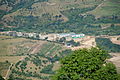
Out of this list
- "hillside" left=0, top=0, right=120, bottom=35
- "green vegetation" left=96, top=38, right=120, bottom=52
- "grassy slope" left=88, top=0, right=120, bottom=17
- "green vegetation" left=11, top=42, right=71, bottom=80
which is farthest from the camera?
"grassy slope" left=88, top=0, right=120, bottom=17

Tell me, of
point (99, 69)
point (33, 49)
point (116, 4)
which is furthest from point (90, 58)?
point (116, 4)

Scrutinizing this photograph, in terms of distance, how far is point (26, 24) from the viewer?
12331 centimetres

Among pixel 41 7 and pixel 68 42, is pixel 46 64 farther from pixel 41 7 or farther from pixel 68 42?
pixel 41 7

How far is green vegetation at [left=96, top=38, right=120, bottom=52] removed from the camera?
275 feet

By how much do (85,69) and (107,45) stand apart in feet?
225

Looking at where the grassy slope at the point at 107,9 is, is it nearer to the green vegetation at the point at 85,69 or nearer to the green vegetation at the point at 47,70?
the green vegetation at the point at 47,70

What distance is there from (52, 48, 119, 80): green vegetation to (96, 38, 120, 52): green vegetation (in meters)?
60.5

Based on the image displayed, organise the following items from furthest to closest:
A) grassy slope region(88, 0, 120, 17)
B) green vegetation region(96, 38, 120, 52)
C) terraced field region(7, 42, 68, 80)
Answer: grassy slope region(88, 0, 120, 17) < green vegetation region(96, 38, 120, 52) < terraced field region(7, 42, 68, 80)

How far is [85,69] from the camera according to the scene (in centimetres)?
1977

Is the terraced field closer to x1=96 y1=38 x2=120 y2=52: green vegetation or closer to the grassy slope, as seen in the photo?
x1=96 y1=38 x2=120 y2=52: green vegetation

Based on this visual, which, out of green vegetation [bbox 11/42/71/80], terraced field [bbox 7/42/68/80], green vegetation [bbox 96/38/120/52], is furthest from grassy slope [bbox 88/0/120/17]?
terraced field [bbox 7/42/68/80]

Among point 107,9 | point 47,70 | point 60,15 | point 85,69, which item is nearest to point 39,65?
point 47,70

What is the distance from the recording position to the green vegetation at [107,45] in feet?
275

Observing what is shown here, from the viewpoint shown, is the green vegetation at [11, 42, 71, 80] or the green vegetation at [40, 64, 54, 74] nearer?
the green vegetation at [11, 42, 71, 80]
